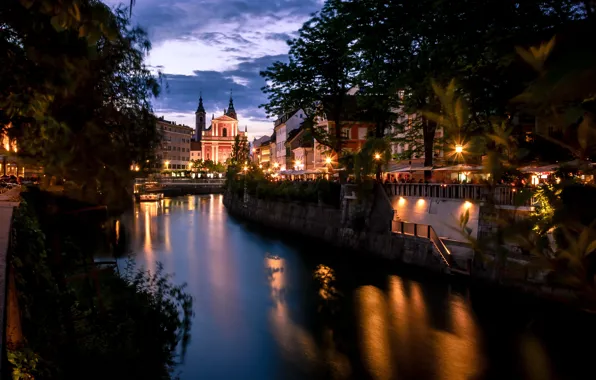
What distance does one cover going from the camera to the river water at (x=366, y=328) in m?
14.8

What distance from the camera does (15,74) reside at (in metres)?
4.60

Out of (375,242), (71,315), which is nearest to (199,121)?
(375,242)

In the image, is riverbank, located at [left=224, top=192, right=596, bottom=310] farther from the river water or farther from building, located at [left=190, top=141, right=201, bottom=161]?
building, located at [left=190, top=141, right=201, bottom=161]

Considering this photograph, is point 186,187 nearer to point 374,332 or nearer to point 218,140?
point 218,140

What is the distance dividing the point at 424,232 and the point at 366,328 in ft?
30.0

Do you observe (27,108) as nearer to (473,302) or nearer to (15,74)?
(15,74)

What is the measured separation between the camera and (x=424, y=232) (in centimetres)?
2592

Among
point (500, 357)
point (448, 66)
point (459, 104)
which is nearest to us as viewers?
point (459, 104)

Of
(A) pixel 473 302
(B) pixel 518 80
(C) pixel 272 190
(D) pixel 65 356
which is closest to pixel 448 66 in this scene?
(B) pixel 518 80

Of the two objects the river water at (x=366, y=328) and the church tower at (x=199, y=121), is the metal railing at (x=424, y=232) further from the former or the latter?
the church tower at (x=199, y=121)

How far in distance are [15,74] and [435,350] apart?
594 inches

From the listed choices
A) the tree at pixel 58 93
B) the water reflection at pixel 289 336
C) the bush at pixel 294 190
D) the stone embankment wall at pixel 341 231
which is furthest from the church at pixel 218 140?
the tree at pixel 58 93

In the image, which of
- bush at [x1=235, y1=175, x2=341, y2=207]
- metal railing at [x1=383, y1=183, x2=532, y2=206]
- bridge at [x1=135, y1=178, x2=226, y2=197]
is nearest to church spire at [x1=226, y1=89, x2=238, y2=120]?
bridge at [x1=135, y1=178, x2=226, y2=197]

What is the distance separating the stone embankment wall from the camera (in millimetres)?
26062
